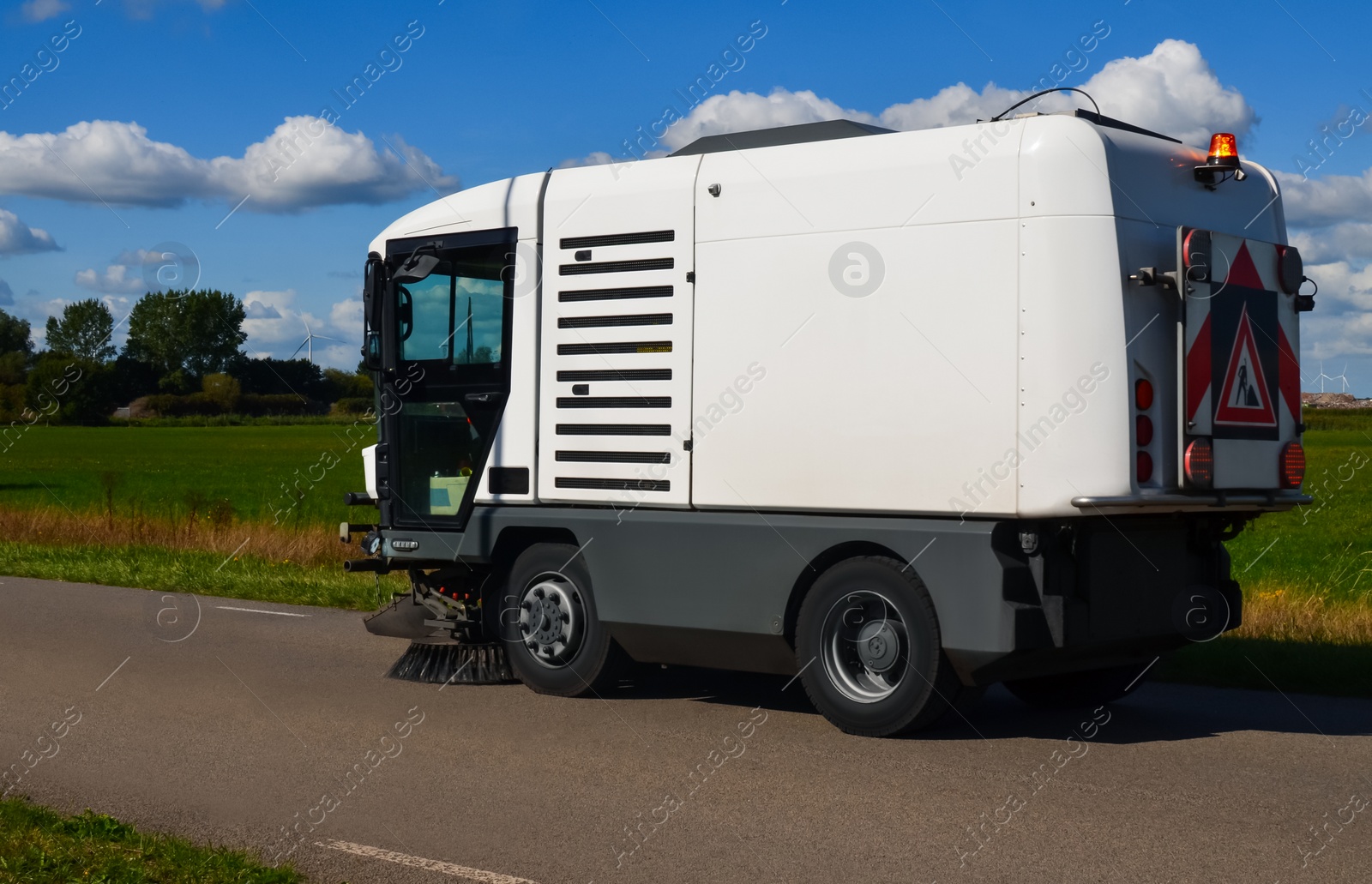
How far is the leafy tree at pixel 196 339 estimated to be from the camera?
53.0m

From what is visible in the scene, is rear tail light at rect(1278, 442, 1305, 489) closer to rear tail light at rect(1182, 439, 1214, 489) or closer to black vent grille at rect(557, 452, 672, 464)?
rear tail light at rect(1182, 439, 1214, 489)

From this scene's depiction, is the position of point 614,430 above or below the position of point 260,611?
above

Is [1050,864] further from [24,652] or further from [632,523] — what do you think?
[24,652]

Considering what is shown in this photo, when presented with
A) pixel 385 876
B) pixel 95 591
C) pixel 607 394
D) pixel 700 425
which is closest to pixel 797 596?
pixel 700 425

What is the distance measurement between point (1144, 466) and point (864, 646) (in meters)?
1.64

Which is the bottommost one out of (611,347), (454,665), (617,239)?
(454,665)

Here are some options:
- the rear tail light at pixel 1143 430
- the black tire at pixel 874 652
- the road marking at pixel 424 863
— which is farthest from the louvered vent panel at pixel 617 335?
the road marking at pixel 424 863

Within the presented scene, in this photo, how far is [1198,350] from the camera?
7012mm

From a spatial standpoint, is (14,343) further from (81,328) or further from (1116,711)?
(1116,711)

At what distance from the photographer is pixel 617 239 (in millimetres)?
8227

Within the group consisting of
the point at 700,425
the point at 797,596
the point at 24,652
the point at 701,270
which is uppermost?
the point at 701,270

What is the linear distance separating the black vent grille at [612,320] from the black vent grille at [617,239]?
1.37 feet

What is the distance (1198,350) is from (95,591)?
12.1m

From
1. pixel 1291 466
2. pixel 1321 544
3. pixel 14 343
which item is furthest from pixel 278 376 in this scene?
pixel 1291 466
